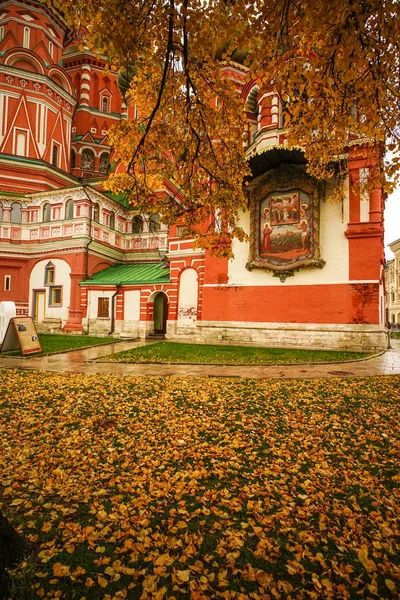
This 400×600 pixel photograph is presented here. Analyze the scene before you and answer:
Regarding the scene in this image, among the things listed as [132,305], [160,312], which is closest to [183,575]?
[132,305]

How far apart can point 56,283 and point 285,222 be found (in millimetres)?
18372

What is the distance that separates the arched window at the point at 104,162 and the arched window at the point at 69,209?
13.2 metres

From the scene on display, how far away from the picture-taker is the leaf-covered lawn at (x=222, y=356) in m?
12.4

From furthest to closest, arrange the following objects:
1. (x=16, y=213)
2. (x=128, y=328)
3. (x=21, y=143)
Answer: (x=21, y=143) < (x=16, y=213) < (x=128, y=328)

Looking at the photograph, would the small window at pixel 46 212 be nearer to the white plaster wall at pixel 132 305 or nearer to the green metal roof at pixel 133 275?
the green metal roof at pixel 133 275

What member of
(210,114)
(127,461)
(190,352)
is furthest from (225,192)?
(190,352)

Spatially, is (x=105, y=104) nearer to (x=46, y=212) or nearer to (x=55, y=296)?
(x=46, y=212)

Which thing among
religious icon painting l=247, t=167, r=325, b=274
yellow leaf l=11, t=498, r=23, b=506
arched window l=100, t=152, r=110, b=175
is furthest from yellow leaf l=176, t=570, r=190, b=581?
arched window l=100, t=152, r=110, b=175

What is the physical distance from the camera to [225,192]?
6434mm

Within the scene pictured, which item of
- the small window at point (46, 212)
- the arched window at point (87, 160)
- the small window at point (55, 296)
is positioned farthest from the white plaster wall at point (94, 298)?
the arched window at point (87, 160)

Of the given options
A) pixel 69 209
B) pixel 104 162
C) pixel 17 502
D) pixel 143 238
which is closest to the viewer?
pixel 17 502

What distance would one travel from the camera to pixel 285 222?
693 inches

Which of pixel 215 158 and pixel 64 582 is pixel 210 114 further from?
pixel 64 582

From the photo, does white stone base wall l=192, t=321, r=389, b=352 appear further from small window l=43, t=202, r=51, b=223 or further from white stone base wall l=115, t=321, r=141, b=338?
small window l=43, t=202, r=51, b=223
